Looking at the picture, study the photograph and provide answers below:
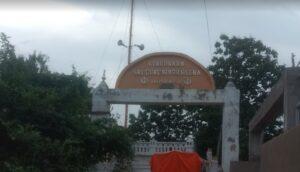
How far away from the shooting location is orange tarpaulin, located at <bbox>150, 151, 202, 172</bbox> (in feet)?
54.5

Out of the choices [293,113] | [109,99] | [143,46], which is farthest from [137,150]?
[143,46]

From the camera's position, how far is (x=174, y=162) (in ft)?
54.7

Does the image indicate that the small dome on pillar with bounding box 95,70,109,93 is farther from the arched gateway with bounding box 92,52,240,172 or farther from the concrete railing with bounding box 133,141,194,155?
the concrete railing with bounding box 133,141,194,155

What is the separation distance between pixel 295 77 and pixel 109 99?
8.12 m

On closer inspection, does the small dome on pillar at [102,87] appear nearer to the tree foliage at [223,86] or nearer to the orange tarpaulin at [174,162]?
the orange tarpaulin at [174,162]

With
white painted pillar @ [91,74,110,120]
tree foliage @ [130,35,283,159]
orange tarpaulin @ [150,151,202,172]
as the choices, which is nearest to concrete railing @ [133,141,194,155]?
white painted pillar @ [91,74,110,120]

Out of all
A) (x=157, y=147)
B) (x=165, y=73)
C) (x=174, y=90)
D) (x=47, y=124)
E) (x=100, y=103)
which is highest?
(x=165, y=73)

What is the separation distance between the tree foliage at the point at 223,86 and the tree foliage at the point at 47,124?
12.5 metres

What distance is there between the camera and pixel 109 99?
64.9 ft

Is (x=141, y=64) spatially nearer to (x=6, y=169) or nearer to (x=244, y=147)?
(x=6, y=169)

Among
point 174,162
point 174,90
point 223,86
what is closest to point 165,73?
point 174,90

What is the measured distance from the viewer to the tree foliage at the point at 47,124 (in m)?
15.1

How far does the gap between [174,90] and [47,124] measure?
4.93 meters

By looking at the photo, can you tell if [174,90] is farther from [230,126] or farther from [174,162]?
[174,162]
